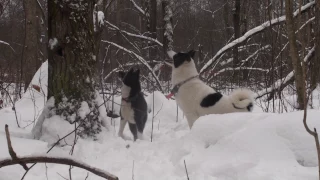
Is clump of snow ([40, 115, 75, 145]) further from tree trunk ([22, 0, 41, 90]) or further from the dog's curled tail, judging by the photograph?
tree trunk ([22, 0, 41, 90])

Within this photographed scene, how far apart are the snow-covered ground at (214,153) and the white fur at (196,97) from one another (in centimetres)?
92

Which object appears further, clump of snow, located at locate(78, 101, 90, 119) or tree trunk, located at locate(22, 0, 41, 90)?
tree trunk, located at locate(22, 0, 41, 90)

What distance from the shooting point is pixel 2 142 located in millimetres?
3123

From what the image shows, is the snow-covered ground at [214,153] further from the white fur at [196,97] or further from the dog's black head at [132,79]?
the dog's black head at [132,79]

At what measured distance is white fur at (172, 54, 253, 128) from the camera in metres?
4.17

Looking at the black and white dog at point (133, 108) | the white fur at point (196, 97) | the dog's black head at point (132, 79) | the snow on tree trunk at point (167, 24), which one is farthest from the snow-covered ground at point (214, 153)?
the snow on tree trunk at point (167, 24)

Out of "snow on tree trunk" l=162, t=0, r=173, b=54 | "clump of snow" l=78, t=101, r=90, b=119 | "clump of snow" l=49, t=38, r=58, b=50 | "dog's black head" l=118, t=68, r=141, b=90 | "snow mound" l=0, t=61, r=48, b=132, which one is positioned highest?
"snow on tree trunk" l=162, t=0, r=173, b=54

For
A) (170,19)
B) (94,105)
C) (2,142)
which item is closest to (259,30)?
(94,105)

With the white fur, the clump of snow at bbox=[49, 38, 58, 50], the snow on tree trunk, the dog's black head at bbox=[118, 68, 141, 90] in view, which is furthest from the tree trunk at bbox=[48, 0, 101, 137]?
the snow on tree trunk

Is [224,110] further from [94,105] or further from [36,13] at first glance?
[36,13]

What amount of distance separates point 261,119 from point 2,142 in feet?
7.66

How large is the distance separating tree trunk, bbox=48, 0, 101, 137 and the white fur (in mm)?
1397

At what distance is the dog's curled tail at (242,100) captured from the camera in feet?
13.5

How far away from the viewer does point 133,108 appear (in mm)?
4656
